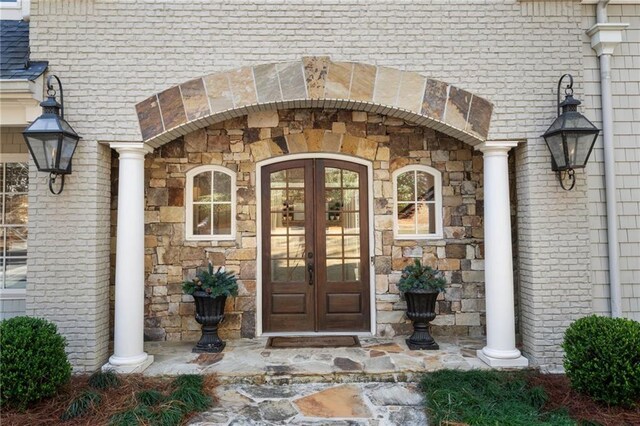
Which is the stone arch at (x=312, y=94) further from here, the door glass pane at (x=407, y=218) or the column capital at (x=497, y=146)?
the door glass pane at (x=407, y=218)

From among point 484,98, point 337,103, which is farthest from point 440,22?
point 337,103

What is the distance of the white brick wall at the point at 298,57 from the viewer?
13.4ft

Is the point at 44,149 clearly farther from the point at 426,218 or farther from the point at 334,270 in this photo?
the point at 426,218

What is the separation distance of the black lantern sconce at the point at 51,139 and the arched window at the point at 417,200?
145 inches

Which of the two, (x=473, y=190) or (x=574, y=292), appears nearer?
(x=574, y=292)

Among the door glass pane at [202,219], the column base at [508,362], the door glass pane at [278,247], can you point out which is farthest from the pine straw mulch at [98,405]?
the column base at [508,362]

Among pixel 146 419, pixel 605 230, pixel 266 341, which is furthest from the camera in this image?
pixel 266 341

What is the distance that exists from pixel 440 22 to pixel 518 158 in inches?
66.3

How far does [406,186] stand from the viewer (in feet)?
17.6

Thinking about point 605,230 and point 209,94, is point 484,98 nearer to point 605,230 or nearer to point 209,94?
point 605,230

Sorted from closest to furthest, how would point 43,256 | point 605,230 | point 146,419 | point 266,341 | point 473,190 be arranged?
point 146,419 → point 43,256 → point 605,230 → point 266,341 → point 473,190

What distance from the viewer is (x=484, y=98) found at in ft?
13.9

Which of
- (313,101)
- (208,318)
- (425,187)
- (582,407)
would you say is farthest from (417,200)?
(208,318)

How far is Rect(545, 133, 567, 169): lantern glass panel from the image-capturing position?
3.96m
